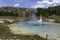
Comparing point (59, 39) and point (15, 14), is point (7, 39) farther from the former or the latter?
point (15, 14)

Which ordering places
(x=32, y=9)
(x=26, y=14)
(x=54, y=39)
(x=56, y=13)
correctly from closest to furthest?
1. (x=54, y=39)
2. (x=56, y=13)
3. (x=26, y=14)
4. (x=32, y=9)

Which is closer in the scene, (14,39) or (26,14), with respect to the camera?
(14,39)

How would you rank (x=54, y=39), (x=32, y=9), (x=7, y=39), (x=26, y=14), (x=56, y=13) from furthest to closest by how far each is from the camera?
(x=32, y=9) → (x=26, y=14) → (x=56, y=13) → (x=54, y=39) → (x=7, y=39)

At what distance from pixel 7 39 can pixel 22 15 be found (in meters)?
67.9

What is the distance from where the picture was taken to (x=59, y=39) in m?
20.3

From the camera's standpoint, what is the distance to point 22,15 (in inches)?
3386

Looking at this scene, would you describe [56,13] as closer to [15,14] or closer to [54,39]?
[15,14]

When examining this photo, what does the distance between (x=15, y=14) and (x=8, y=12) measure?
393 centimetres

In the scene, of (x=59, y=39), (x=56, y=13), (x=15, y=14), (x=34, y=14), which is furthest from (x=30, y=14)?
(x=59, y=39)

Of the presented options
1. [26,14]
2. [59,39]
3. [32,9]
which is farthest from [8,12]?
[59,39]

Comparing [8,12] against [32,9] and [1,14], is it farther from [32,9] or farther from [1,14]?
[32,9]

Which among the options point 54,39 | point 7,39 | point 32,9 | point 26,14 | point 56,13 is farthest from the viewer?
point 32,9

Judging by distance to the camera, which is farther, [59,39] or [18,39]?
[59,39]

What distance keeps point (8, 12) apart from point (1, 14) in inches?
191
